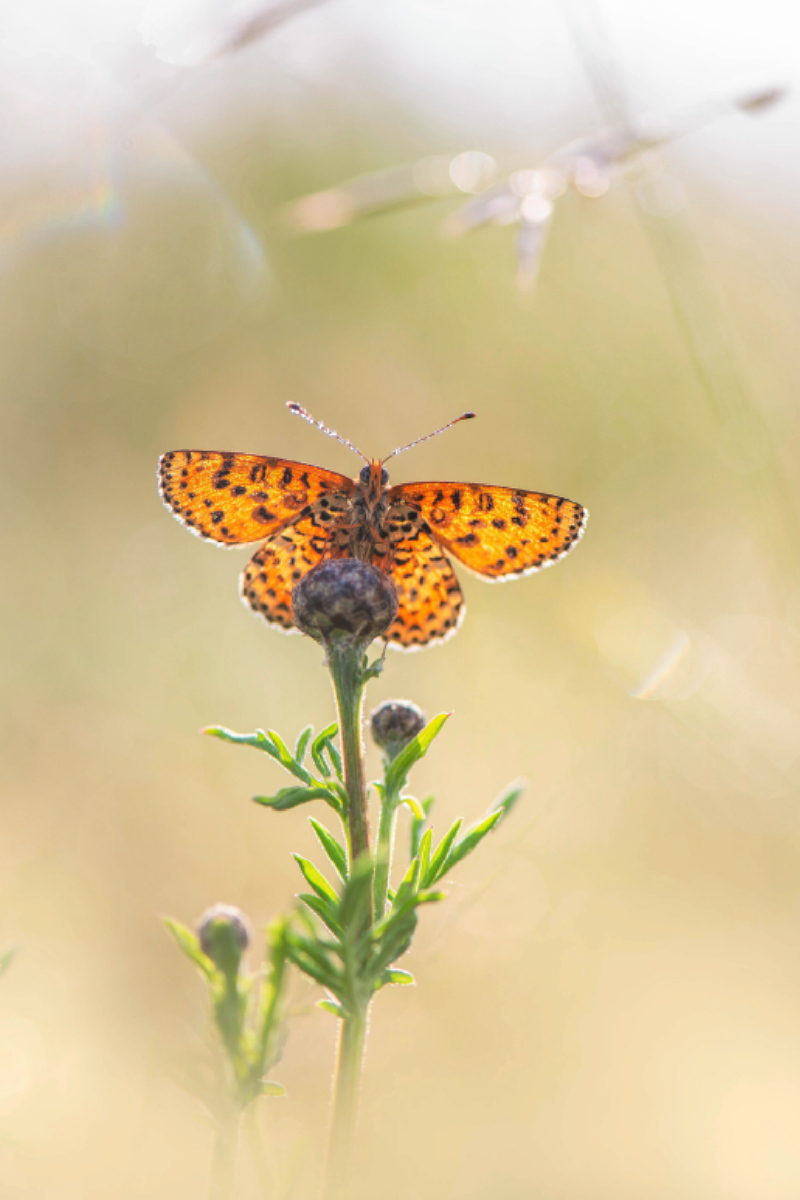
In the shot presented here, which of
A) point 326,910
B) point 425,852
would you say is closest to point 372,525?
point 425,852

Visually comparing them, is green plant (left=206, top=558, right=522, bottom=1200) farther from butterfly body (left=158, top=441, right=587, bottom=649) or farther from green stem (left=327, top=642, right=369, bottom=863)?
butterfly body (left=158, top=441, right=587, bottom=649)

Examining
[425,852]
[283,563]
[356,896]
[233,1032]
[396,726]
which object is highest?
[283,563]

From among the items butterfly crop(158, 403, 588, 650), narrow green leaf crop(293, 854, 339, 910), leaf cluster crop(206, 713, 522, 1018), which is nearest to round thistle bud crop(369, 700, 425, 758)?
leaf cluster crop(206, 713, 522, 1018)

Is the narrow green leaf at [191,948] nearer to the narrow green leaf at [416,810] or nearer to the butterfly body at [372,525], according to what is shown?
the narrow green leaf at [416,810]

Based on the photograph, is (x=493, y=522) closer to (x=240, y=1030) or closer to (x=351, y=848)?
(x=351, y=848)

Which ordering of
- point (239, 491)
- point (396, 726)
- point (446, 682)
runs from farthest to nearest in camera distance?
point (446, 682) < point (239, 491) < point (396, 726)

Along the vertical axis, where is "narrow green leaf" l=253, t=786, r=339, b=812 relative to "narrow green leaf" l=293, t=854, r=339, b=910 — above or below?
above
